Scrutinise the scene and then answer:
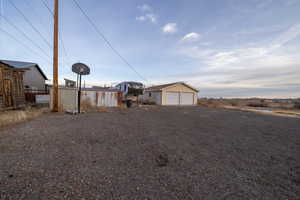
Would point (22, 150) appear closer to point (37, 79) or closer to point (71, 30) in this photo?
point (71, 30)

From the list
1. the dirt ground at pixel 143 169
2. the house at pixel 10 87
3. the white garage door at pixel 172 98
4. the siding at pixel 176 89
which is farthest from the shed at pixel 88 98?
the white garage door at pixel 172 98

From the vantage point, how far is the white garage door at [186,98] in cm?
1925

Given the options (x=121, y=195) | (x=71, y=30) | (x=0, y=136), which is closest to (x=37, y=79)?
(x=71, y=30)

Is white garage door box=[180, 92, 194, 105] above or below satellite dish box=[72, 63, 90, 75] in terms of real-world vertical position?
below

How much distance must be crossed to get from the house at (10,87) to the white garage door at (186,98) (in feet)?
59.4

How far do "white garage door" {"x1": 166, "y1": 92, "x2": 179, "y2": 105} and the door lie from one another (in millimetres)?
15783

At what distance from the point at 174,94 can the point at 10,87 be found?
1706 cm

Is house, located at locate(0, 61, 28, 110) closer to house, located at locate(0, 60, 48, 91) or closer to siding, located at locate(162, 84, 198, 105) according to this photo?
house, located at locate(0, 60, 48, 91)

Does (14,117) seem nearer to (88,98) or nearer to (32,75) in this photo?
(88,98)

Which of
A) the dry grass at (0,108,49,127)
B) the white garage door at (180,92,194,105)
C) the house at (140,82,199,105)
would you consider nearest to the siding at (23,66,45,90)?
the dry grass at (0,108,49,127)

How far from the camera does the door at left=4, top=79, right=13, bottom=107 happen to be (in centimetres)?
801

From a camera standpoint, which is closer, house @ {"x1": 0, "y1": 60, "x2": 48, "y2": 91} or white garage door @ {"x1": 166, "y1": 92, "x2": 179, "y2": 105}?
house @ {"x1": 0, "y1": 60, "x2": 48, "y2": 91}

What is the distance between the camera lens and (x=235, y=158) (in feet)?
8.71

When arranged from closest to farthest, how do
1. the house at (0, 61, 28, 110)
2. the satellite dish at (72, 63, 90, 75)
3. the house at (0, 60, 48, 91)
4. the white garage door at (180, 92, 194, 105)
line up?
the house at (0, 61, 28, 110), the satellite dish at (72, 63, 90, 75), the house at (0, 60, 48, 91), the white garage door at (180, 92, 194, 105)
